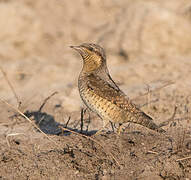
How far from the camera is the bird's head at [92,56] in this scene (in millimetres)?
4422

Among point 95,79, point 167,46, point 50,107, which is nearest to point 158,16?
point 167,46

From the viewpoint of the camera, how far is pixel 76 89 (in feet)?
23.0

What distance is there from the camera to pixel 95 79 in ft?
13.9

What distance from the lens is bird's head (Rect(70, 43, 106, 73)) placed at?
4422 millimetres

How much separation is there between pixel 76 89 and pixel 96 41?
3.18 meters

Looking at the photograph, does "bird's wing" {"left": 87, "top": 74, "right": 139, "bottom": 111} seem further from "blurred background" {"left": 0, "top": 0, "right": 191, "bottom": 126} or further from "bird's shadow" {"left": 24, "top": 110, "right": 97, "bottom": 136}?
"blurred background" {"left": 0, "top": 0, "right": 191, "bottom": 126}

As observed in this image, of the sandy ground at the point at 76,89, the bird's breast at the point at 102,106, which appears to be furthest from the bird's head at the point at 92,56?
the sandy ground at the point at 76,89

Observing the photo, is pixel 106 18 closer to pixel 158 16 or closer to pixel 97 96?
pixel 158 16

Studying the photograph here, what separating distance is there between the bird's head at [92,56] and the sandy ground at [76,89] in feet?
2.34

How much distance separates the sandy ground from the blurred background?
0.9 inches

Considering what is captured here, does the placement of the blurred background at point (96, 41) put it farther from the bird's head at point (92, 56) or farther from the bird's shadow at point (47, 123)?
the bird's head at point (92, 56)

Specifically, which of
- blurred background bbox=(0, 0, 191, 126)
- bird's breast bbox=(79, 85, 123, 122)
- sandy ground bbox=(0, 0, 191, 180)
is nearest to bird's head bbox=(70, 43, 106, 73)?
bird's breast bbox=(79, 85, 123, 122)

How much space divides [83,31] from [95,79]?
285 inches

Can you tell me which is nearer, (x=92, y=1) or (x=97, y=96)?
(x=97, y=96)
